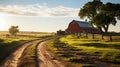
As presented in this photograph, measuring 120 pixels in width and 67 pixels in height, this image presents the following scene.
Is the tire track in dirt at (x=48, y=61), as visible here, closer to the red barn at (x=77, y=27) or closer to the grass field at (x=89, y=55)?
the grass field at (x=89, y=55)

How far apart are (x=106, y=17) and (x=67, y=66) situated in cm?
4559

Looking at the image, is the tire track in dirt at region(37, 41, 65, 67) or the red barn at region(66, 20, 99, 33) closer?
the tire track in dirt at region(37, 41, 65, 67)

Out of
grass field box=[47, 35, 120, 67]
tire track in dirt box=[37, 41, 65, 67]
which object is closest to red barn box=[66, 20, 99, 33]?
grass field box=[47, 35, 120, 67]

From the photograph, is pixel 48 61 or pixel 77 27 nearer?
pixel 48 61

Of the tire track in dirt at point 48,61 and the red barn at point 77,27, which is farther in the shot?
the red barn at point 77,27

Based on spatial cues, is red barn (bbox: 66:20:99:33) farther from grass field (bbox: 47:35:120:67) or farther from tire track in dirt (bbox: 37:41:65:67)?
tire track in dirt (bbox: 37:41:65:67)

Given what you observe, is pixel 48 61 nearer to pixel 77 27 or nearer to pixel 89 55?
pixel 89 55

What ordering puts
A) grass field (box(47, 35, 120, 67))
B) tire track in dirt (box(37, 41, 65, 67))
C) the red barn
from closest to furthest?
1. tire track in dirt (box(37, 41, 65, 67))
2. grass field (box(47, 35, 120, 67))
3. the red barn

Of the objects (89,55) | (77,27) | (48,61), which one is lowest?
(89,55)

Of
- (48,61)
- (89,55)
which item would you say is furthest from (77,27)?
(48,61)

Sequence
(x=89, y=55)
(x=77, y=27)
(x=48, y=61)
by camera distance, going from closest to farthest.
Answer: (x=48, y=61) → (x=89, y=55) → (x=77, y=27)

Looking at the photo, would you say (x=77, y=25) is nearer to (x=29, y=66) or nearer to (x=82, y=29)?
(x=82, y=29)

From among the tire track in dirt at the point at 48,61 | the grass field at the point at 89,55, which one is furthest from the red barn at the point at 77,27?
the tire track in dirt at the point at 48,61

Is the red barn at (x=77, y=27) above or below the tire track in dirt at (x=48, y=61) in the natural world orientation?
above
